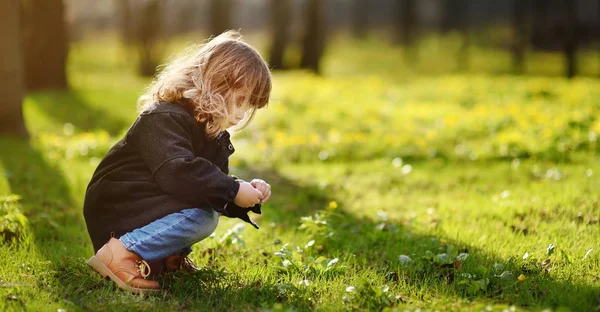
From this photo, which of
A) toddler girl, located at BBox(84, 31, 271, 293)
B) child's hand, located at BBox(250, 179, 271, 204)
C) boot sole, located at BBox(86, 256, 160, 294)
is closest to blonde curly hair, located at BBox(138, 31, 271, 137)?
toddler girl, located at BBox(84, 31, 271, 293)

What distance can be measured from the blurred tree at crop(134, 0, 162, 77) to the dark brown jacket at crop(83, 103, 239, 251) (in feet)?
82.6

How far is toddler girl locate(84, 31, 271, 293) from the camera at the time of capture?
10.9ft

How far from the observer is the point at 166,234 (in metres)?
3.40

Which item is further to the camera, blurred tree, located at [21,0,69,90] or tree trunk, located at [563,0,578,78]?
tree trunk, located at [563,0,578,78]

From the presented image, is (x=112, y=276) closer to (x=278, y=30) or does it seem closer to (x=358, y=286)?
(x=358, y=286)

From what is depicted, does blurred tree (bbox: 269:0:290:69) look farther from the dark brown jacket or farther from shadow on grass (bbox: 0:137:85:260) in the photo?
the dark brown jacket

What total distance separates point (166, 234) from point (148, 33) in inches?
1015

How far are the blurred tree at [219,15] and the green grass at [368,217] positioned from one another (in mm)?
13485

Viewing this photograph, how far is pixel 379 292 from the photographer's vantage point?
3178 millimetres

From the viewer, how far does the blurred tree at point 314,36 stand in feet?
79.1

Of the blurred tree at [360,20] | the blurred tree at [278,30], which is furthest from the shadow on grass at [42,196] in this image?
the blurred tree at [360,20]

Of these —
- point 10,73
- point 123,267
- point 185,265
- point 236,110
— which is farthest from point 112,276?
point 10,73

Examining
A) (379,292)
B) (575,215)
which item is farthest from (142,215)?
(575,215)

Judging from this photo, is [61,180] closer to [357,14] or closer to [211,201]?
[211,201]
